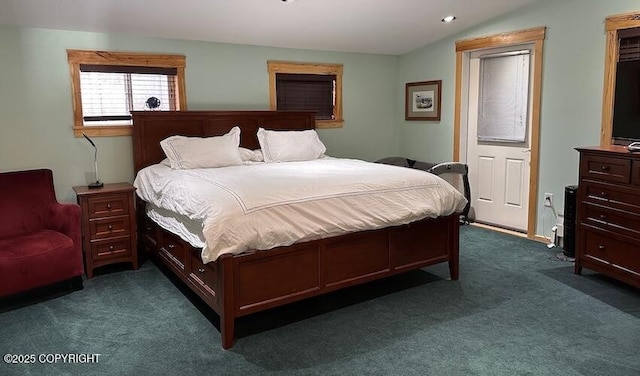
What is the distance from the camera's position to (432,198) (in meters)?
3.62

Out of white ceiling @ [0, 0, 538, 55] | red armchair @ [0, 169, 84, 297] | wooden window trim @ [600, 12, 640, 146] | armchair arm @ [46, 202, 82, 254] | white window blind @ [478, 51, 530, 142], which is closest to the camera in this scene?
red armchair @ [0, 169, 84, 297]

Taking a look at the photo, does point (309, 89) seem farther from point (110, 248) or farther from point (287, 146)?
point (110, 248)

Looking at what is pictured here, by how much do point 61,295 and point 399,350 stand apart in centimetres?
255

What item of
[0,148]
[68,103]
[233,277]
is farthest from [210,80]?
[233,277]

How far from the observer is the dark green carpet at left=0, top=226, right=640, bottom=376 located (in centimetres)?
260

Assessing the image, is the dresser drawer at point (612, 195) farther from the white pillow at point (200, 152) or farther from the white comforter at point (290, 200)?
the white pillow at point (200, 152)

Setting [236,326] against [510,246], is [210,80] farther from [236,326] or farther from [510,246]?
[510,246]

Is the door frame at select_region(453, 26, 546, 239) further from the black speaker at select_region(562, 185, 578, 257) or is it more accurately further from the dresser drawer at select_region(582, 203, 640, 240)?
the dresser drawer at select_region(582, 203, 640, 240)

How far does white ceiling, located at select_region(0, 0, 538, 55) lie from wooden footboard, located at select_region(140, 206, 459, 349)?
191 centimetres

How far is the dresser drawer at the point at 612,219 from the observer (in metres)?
3.43

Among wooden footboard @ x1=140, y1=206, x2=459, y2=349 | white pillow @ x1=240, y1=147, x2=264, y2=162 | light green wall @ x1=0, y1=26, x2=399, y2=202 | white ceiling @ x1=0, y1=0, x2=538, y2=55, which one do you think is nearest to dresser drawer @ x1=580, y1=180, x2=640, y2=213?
wooden footboard @ x1=140, y1=206, x2=459, y2=349

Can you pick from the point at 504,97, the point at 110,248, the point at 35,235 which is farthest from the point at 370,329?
the point at 504,97

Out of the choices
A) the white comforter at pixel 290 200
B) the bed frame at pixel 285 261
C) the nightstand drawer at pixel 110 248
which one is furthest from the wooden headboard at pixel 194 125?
the nightstand drawer at pixel 110 248

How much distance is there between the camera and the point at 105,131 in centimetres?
453
